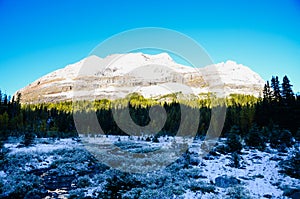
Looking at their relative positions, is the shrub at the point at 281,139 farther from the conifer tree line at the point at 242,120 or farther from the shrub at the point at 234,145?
the shrub at the point at 234,145

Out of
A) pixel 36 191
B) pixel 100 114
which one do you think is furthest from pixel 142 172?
pixel 100 114

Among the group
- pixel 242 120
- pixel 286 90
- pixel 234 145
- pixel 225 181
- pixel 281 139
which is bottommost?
pixel 225 181

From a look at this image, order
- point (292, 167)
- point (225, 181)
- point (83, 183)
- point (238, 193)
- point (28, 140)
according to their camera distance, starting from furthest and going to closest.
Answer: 1. point (28, 140)
2. point (292, 167)
3. point (225, 181)
4. point (83, 183)
5. point (238, 193)

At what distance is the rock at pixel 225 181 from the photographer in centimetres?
1550

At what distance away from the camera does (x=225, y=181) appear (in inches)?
633

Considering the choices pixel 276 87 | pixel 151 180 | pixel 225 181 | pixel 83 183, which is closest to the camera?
pixel 83 183

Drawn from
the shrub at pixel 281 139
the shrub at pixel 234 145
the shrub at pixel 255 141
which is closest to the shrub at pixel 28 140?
the shrub at pixel 234 145

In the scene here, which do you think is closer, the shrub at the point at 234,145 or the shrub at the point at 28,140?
the shrub at the point at 234,145

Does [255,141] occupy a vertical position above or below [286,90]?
below

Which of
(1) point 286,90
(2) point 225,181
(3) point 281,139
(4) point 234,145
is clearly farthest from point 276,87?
(2) point 225,181

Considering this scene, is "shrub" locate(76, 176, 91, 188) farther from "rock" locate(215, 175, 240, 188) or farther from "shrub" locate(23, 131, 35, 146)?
"shrub" locate(23, 131, 35, 146)

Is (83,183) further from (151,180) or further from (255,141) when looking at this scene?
(255,141)

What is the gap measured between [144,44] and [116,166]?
12.5 metres

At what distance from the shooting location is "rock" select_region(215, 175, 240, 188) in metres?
15.5
